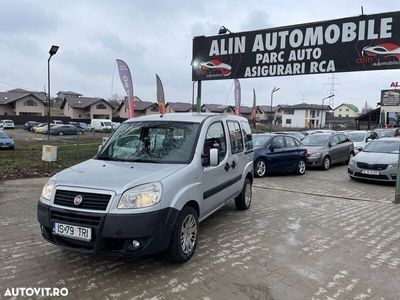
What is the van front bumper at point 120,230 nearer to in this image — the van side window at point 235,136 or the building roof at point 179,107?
the van side window at point 235,136

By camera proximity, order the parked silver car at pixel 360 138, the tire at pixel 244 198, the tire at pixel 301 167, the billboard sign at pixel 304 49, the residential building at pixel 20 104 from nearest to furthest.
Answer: the tire at pixel 244 198 → the billboard sign at pixel 304 49 → the tire at pixel 301 167 → the parked silver car at pixel 360 138 → the residential building at pixel 20 104

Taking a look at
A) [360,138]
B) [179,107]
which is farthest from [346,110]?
[360,138]

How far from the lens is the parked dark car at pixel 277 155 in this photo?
38.7 ft

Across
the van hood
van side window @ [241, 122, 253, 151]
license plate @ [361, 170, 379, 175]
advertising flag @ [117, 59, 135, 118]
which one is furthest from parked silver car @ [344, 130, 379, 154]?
the van hood

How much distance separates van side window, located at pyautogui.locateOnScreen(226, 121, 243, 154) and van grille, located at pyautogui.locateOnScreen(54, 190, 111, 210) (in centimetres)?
277

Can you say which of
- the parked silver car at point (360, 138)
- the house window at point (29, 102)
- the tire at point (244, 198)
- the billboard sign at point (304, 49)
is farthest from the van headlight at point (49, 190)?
the house window at point (29, 102)

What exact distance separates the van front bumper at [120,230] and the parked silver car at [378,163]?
8.85 meters

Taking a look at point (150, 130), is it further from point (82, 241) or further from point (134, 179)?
point (82, 241)

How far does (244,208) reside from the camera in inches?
276

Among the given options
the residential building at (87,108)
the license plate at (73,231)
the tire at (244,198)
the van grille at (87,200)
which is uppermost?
the residential building at (87,108)

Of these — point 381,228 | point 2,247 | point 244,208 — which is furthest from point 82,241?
point 381,228

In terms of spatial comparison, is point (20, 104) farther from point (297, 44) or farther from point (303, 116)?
point (297, 44)

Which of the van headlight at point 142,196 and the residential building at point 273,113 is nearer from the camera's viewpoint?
the van headlight at point 142,196

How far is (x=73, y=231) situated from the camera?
375cm
